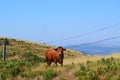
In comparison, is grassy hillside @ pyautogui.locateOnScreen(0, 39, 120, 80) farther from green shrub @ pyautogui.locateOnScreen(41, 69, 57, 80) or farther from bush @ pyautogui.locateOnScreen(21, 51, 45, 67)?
bush @ pyautogui.locateOnScreen(21, 51, 45, 67)

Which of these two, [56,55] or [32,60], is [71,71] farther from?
[32,60]

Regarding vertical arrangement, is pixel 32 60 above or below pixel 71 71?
above

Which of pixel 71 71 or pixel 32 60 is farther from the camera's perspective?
pixel 32 60

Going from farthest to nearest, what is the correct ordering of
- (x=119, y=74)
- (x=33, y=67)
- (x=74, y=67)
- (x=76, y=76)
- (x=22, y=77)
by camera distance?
(x=33, y=67) → (x=22, y=77) → (x=74, y=67) → (x=76, y=76) → (x=119, y=74)

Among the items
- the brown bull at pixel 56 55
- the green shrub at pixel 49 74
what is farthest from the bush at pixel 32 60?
the green shrub at pixel 49 74

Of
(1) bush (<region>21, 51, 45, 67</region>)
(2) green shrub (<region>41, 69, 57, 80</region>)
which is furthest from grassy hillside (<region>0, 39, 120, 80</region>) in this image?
(1) bush (<region>21, 51, 45, 67</region>)

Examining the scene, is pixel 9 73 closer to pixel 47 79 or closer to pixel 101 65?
pixel 47 79

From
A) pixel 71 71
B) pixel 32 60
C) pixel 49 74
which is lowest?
pixel 49 74

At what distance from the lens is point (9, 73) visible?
25.1 metres

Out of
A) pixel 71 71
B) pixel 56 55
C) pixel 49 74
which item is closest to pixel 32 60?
pixel 56 55

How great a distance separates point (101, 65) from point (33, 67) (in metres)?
5.78

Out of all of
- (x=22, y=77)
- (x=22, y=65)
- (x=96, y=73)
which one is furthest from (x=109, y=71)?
(x=22, y=65)

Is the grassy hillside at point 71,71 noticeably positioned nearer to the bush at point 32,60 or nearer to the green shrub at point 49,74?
the green shrub at point 49,74

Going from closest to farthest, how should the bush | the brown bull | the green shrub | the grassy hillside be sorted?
the grassy hillside → the green shrub → the brown bull → the bush
